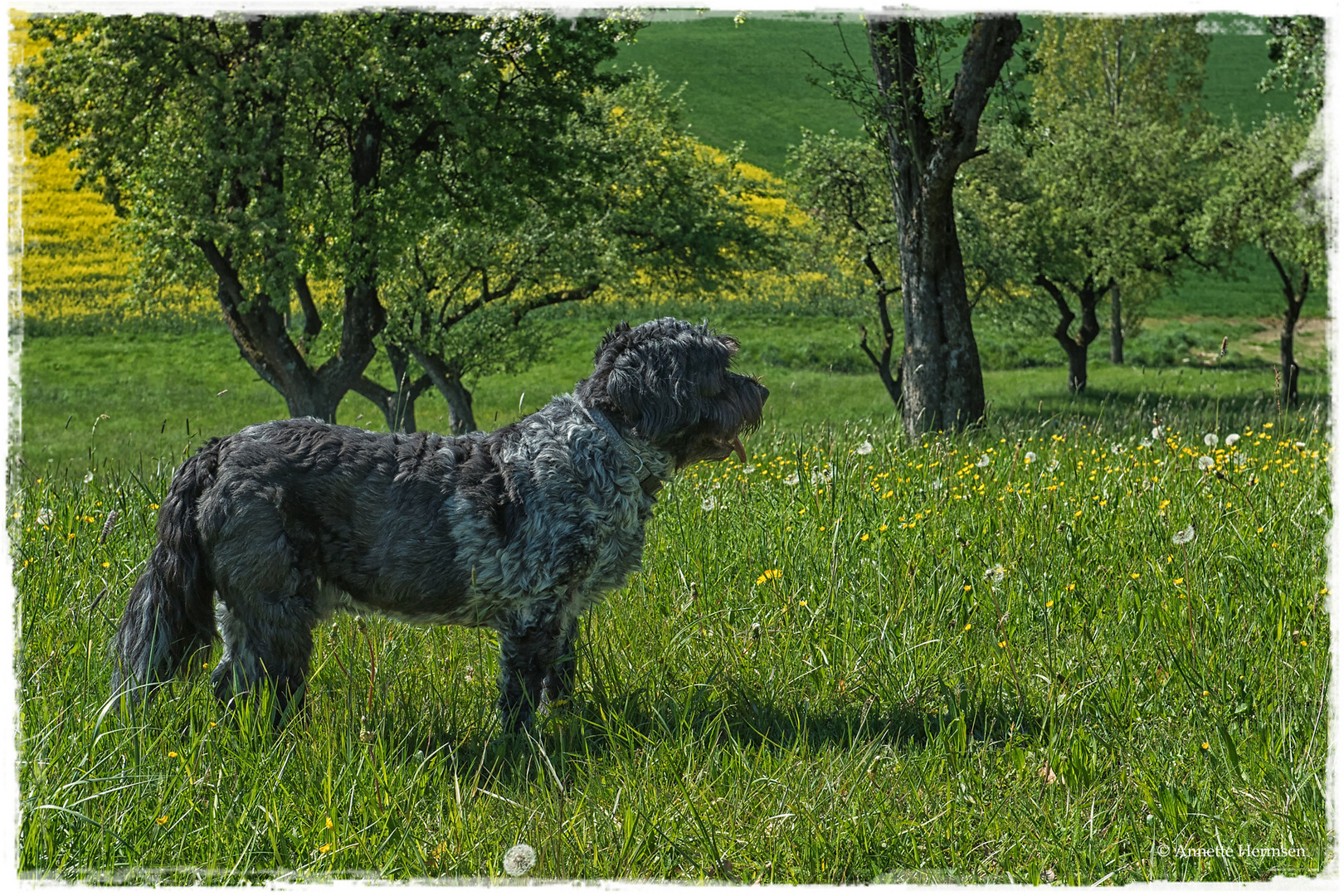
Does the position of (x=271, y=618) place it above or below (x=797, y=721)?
above

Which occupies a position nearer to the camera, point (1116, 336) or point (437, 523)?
point (437, 523)

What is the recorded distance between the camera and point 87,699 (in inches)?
153

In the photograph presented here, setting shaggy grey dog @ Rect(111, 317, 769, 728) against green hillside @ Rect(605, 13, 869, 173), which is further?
green hillside @ Rect(605, 13, 869, 173)

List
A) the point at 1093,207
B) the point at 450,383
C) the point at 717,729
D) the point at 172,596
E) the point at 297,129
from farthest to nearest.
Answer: the point at 1093,207
the point at 450,383
the point at 297,129
the point at 172,596
the point at 717,729

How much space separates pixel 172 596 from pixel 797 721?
2482 mm

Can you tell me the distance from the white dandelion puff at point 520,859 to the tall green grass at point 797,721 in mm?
187

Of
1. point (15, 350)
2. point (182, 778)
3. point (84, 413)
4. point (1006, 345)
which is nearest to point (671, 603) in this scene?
point (182, 778)

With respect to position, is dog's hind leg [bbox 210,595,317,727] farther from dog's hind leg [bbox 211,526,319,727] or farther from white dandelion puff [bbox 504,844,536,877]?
white dandelion puff [bbox 504,844,536,877]

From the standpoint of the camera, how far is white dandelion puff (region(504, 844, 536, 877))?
2.78m

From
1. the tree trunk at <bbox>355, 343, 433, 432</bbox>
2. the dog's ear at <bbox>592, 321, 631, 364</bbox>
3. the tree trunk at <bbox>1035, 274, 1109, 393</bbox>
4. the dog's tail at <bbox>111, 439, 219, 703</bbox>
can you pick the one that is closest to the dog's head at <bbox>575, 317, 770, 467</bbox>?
the dog's ear at <bbox>592, 321, 631, 364</bbox>

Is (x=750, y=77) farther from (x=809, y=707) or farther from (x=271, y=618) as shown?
(x=271, y=618)

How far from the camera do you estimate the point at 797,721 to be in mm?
4012

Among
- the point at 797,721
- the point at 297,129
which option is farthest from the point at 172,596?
the point at 297,129

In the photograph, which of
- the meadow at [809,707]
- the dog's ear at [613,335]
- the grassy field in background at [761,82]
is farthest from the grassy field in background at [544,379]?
the dog's ear at [613,335]
